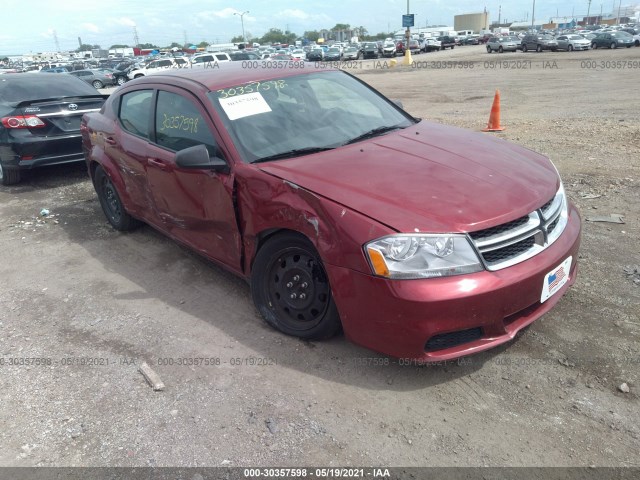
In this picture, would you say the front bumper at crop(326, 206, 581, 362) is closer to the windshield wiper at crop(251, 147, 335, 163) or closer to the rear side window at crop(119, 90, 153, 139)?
the windshield wiper at crop(251, 147, 335, 163)

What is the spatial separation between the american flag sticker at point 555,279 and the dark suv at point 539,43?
42522mm

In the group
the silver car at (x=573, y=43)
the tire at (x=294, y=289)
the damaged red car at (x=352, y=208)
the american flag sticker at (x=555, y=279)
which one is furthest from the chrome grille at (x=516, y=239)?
the silver car at (x=573, y=43)

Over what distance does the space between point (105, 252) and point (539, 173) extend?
13.2 ft

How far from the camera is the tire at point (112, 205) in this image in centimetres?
516

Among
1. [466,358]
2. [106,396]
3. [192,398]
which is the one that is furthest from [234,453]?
[466,358]

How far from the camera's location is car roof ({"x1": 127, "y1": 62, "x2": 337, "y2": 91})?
3.70m

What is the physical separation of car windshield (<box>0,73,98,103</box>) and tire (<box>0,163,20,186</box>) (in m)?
1.03

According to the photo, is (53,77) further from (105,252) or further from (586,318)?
(586,318)

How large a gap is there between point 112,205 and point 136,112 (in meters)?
1.38

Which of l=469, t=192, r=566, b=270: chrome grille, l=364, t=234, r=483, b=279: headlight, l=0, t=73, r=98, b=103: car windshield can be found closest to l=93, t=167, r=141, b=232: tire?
l=0, t=73, r=98, b=103: car windshield

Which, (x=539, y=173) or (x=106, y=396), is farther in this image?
(x=539, y=173)

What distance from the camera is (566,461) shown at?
7.41 feet

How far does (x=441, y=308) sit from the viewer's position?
7.97 feet

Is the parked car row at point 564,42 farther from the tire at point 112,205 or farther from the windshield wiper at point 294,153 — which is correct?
the windshield wiper at point 294,153
